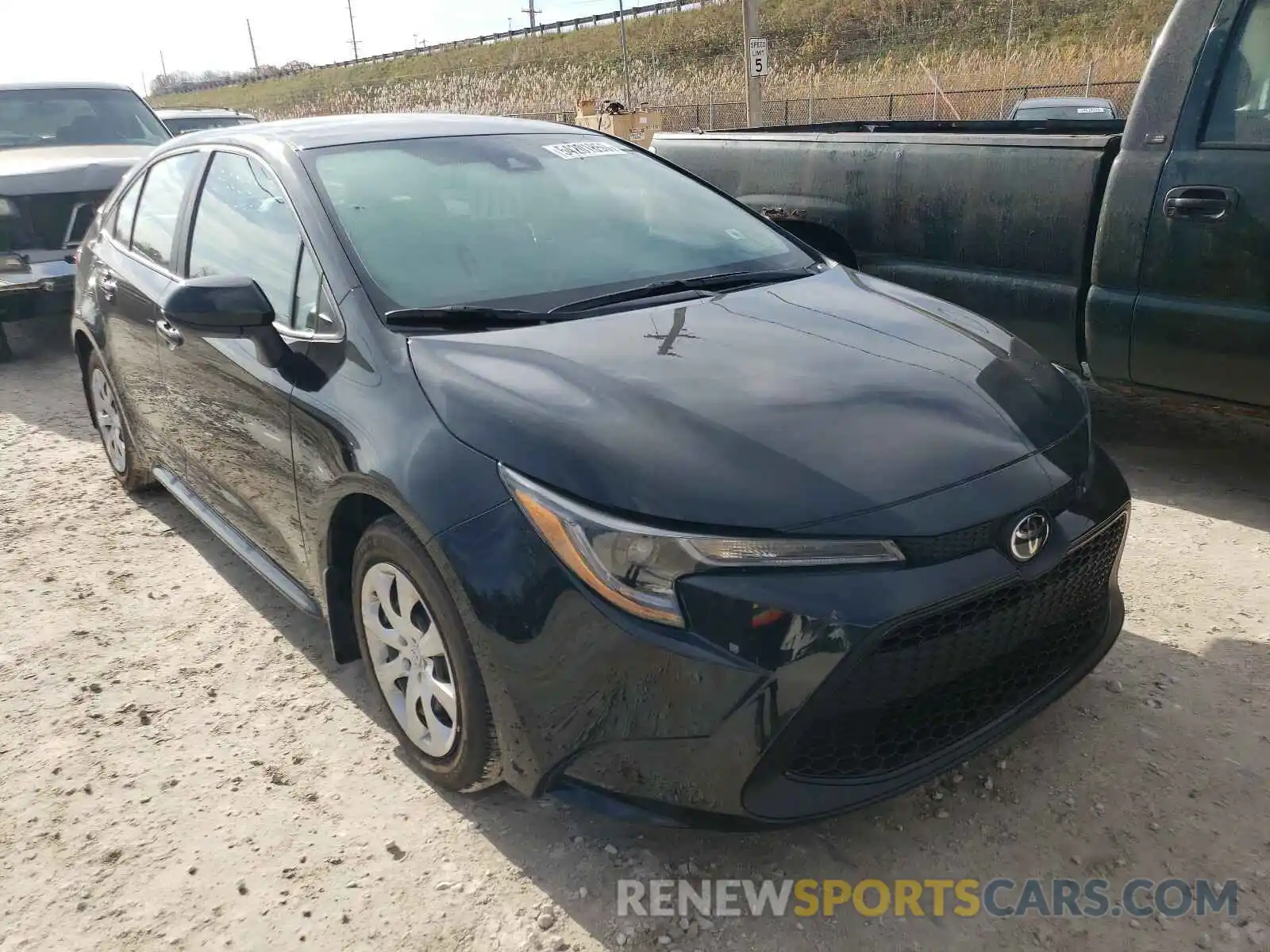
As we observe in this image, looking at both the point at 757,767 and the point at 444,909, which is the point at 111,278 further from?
the point at 757,767

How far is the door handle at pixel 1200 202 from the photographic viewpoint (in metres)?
3.61

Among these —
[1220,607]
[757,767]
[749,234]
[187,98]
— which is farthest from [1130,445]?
[187,98]

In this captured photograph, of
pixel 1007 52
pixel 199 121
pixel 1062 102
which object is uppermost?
pixel 1007 52

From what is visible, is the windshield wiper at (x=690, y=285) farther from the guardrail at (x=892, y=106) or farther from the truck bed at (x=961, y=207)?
the guardrail at (x=892, y=106)

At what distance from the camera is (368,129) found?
3.29 m

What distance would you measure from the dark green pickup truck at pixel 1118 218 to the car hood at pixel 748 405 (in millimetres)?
1417

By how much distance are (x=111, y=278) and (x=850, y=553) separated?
351 cm

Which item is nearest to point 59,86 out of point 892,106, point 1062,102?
point 1062,102

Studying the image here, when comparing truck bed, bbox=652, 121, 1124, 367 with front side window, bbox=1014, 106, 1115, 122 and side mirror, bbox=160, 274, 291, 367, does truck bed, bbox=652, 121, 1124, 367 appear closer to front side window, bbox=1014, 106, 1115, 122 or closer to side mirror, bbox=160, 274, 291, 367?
side mirror, bbox=160, 274, 291, 367

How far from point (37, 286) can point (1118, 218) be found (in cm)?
678

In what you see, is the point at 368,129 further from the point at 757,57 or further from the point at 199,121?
the point at 757,57

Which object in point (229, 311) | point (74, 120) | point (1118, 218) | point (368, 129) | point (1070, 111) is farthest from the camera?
point (1070, 111)

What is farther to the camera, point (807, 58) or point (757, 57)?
point (807, 58)

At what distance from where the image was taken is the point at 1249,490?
13.4 ft
